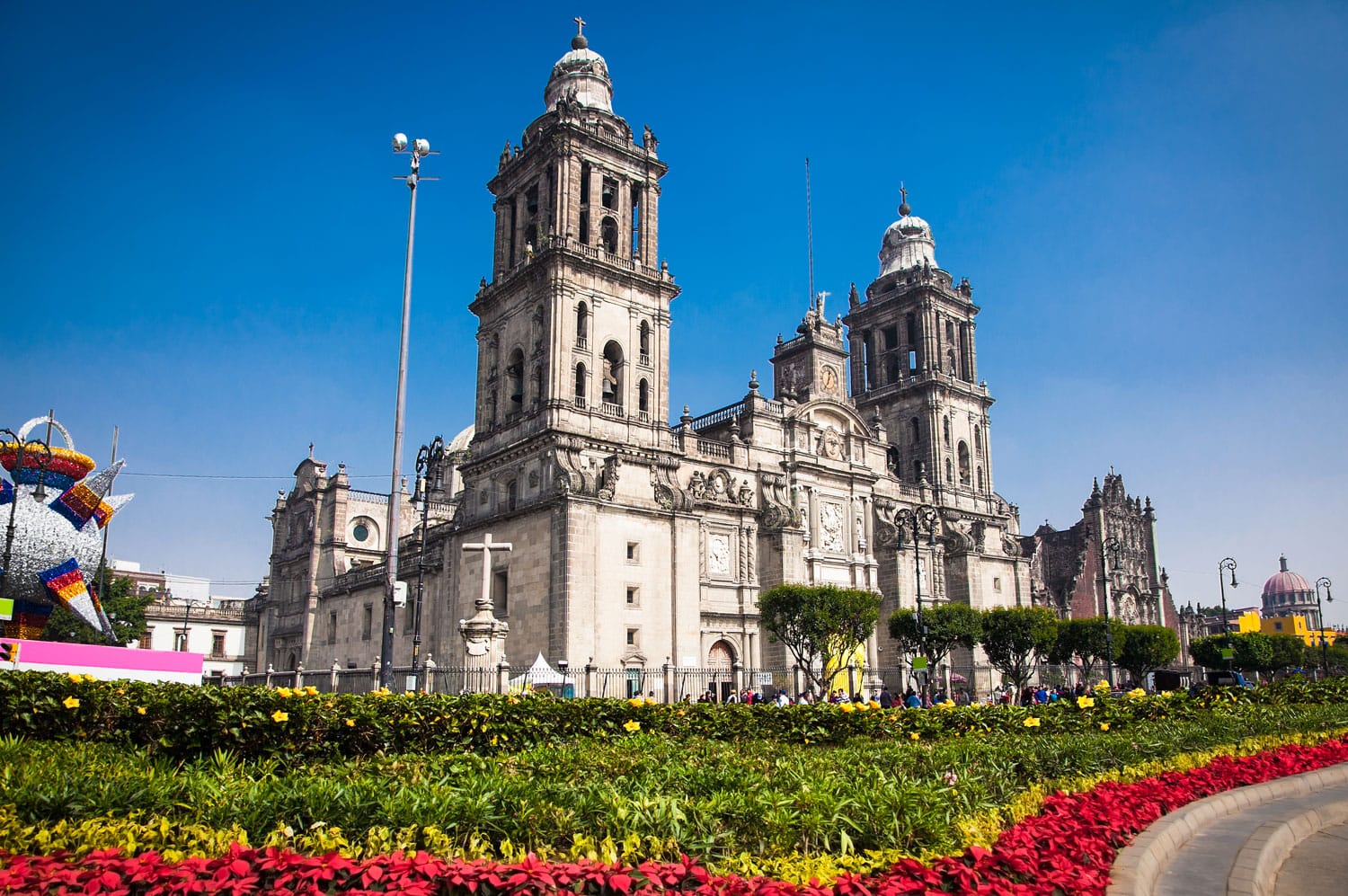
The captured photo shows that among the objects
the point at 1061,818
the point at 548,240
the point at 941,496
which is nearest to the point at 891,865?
the point at 1061,818

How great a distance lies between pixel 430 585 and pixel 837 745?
117 feet

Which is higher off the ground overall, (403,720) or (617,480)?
(617,480)

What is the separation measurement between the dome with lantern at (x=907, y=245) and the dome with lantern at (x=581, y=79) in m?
27.5

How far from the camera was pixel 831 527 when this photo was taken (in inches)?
1922

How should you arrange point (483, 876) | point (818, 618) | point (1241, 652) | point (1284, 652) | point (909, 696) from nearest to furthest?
point (483, 876) → point (909, 696) → point (818, 618) → point (1241, 652) → point (1284, 652)

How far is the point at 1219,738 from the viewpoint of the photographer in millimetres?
14891

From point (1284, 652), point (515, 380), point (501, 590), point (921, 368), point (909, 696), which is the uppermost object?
point (921, 368)

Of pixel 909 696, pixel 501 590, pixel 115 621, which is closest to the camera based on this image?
pixel 909 696

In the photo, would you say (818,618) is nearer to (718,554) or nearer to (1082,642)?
(718,554)

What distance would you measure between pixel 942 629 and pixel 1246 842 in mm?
32772

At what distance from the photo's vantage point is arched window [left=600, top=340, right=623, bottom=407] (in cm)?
4150

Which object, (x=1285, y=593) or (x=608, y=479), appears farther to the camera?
(x=1285, y=593)

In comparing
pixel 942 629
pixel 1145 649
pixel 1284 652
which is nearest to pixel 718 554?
pixel 942 629

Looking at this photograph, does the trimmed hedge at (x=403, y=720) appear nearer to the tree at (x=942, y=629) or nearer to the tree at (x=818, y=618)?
the tree at (x=818, y=618)
